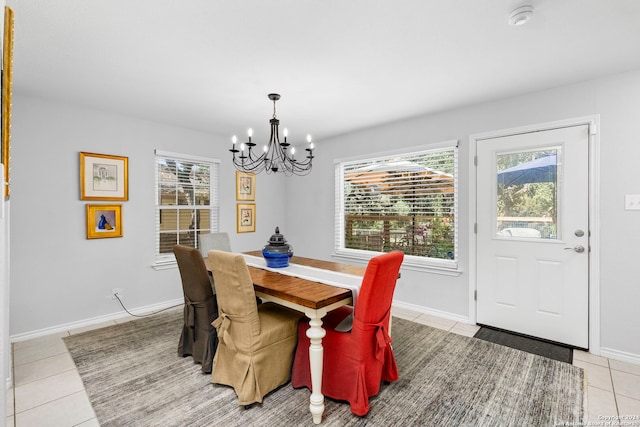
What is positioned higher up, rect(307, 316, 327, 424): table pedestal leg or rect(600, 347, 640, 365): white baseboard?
rect(307, 316, 327, 424): table pedestal leg

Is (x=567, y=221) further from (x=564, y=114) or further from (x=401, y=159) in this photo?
(x=401, y=159)

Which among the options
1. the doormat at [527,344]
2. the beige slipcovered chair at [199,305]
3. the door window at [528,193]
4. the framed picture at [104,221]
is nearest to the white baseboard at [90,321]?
the framed picture at [104,221]

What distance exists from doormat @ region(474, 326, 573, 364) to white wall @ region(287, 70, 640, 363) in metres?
0.28

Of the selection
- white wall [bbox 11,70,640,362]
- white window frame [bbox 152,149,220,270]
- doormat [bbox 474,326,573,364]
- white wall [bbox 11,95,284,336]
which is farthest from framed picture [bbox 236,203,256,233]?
doormat [bbox 474,326,573,364]

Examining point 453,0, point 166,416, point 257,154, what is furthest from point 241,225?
point 453,0

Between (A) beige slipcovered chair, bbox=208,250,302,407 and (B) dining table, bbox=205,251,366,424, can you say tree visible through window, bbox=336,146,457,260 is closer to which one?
(B) dining table, bbox=205,251,366,424

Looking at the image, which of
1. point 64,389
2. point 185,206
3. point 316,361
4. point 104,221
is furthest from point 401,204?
point 64,389

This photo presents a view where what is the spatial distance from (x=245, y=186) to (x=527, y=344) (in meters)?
3.92

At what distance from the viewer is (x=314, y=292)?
6.81 feet

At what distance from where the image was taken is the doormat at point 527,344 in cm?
272

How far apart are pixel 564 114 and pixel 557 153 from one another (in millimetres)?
342

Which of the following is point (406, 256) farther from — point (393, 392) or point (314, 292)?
point (314, 292)

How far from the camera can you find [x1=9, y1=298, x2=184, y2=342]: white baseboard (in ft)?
9.97

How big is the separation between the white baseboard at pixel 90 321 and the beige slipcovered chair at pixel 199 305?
4.99 ft
